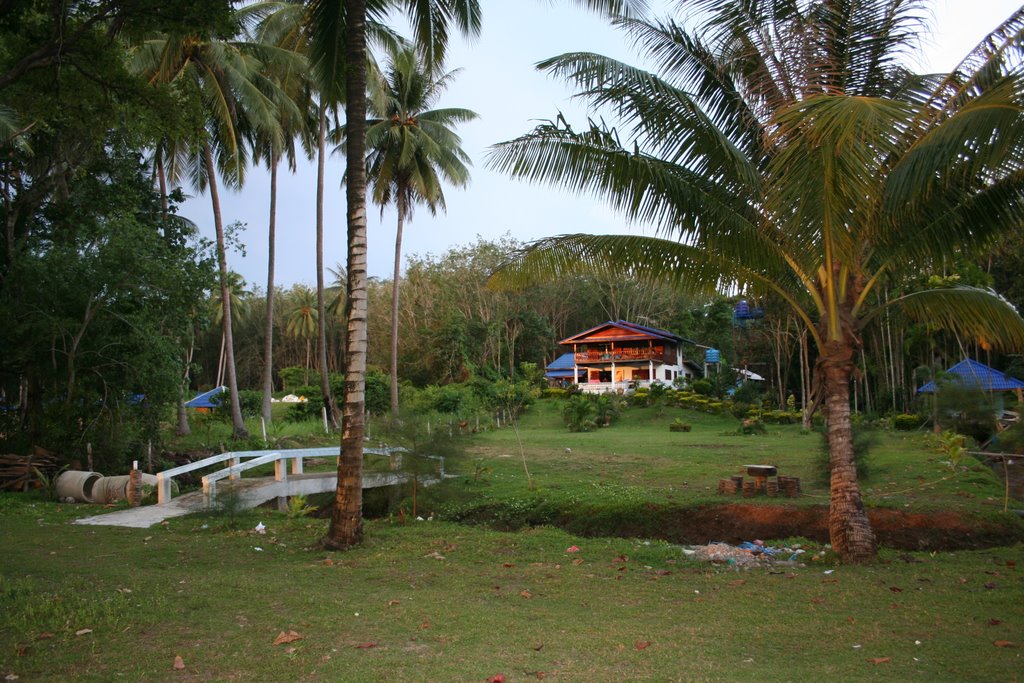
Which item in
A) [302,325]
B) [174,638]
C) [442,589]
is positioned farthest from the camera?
[302,325]

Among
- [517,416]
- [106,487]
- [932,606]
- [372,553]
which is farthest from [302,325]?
[932,606]

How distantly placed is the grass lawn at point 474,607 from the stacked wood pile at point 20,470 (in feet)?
9.87

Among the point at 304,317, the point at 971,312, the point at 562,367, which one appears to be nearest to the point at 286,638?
the point at 971,312

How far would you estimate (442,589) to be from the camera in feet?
25.9

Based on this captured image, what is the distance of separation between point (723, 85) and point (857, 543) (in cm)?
590

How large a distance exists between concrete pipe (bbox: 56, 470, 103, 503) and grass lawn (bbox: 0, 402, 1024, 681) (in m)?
1.79

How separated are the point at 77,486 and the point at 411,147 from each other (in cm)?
1945

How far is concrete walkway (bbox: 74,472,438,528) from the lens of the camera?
12555 millimetres

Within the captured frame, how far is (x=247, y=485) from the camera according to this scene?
14320 mm

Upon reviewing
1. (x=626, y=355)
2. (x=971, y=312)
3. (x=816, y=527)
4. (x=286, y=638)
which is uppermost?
(x=626, y=355)

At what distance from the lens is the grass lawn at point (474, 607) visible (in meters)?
5.20

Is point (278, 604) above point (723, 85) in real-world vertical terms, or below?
below

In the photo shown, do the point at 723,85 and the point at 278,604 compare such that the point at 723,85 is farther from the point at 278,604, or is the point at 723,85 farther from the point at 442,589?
the point at 278,604

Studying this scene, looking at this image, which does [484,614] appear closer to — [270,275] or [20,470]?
[20,470]
